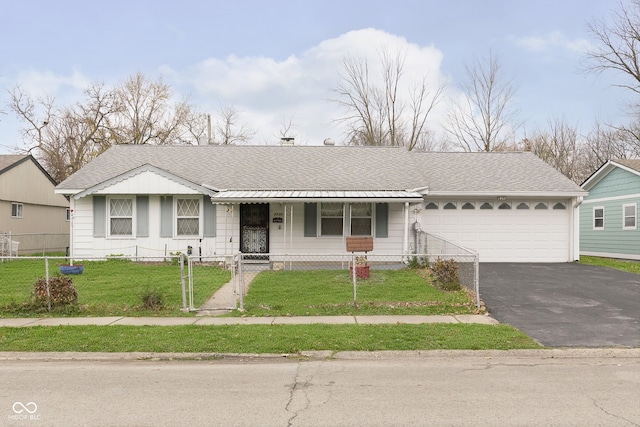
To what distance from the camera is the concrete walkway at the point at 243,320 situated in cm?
766

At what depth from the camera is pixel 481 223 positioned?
16516 mm

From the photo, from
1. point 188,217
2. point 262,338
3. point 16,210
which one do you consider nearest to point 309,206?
point 188,217

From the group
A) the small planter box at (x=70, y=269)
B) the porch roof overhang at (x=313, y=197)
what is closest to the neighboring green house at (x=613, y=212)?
the porch roof overhang at (x=313, y=197)

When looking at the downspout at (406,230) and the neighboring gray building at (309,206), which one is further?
the neighboring gray building at (309,206)

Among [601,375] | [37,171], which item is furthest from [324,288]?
[37,171]

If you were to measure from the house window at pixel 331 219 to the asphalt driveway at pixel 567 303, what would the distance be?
16.5ft

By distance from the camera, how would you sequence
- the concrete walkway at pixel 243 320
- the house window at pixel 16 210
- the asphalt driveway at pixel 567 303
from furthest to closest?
1. the house window at pixel 16 210
2. the concrete walkway at pixel 243 320
3. the asphalt driveway at pixel 567 303

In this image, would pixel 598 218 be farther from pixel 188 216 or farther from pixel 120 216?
pixel 120 216

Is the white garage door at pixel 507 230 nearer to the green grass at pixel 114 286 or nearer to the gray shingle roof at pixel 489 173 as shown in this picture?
the gray shingle roof at pixel 489 173

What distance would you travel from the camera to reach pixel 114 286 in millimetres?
10891

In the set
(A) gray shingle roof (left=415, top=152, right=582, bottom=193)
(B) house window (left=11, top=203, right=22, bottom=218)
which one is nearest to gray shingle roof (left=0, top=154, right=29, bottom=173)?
(B) house window (left=11, top=203, right=22, bottom=218)

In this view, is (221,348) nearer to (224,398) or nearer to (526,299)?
(224,398)

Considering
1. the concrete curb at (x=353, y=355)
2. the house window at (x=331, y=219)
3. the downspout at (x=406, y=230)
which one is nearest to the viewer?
the concrete curb at (x=353, y=355)

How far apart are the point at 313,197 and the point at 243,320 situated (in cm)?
632
